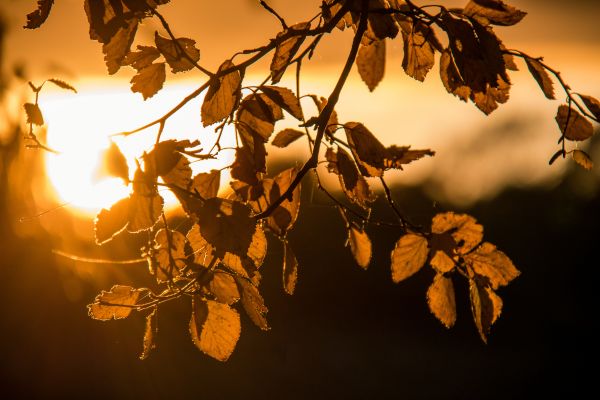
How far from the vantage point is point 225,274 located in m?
1.28

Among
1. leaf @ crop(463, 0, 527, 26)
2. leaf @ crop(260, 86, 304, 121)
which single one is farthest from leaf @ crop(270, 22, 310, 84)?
leaf @ crop(463, 0, 527, 26)

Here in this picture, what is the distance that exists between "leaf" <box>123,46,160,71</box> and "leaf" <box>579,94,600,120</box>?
87 centimetres

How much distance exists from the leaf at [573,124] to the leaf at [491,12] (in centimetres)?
30

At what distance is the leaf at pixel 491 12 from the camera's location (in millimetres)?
1221

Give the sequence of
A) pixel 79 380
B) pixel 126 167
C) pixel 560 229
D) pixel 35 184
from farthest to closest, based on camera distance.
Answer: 1. pixel 560 229
2. pixel 79 380
3. pixel 35 184
4. pixel 126 167

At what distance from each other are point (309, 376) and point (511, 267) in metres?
8.70

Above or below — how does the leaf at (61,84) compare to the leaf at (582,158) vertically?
above

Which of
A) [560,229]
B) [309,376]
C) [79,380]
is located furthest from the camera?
[560,229]

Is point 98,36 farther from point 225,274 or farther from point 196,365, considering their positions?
point 196,365

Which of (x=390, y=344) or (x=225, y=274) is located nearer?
(x=225, y=274)

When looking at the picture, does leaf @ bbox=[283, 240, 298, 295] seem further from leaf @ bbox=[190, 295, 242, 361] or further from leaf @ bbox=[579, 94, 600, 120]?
leaf @ bbox=[579, 94, 600, 120]

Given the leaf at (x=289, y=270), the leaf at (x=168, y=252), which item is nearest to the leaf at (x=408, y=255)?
the leaf at (x=289, y=270)

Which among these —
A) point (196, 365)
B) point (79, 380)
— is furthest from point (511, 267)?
point (196, 365)

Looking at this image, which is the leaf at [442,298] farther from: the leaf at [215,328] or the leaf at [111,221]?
the leaf at [111,221]
